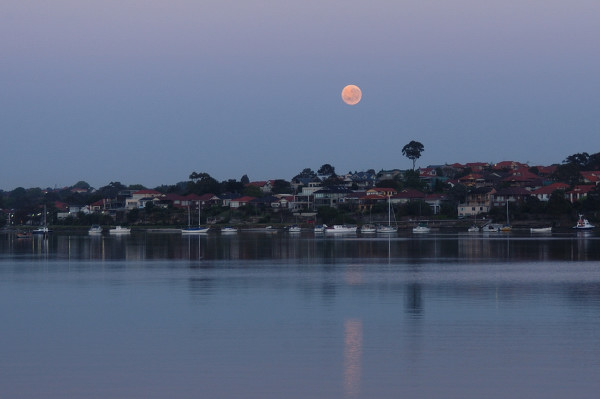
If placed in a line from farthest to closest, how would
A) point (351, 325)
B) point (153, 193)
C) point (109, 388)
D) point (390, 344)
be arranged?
1. point (153, 193)
2. point (351, 325)
3. point (390, 344)
4. point (109, 388)

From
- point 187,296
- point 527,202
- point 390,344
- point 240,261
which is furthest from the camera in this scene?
point 527,202

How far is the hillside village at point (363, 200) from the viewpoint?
102 metres

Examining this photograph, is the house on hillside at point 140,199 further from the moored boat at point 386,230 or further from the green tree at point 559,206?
the green tree at point 559,206

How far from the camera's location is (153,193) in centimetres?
13788

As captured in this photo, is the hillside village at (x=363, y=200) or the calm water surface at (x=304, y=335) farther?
the hillside village at (x=363, y=200)

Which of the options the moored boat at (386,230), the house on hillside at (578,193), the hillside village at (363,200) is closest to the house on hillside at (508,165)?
the hillside village at (363,200)

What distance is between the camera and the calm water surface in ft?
36.9

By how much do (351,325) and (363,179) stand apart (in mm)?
127408

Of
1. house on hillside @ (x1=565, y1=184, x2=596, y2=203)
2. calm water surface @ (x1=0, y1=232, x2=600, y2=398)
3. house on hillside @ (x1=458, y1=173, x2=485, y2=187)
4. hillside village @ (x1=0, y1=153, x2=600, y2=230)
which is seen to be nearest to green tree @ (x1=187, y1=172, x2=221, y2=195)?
hillside village @ (x1=0, y1=153, x2=600, y2=230)

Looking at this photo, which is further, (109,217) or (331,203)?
(109,217)

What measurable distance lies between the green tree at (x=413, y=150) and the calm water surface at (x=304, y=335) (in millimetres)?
112781

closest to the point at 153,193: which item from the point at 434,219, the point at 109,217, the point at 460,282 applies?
the point at 109,217

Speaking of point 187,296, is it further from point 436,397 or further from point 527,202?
point 527,202

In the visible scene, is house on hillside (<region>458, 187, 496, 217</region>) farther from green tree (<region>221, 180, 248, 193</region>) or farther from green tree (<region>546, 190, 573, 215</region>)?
green tree (<region>221, 180, 248, 193</region>)
